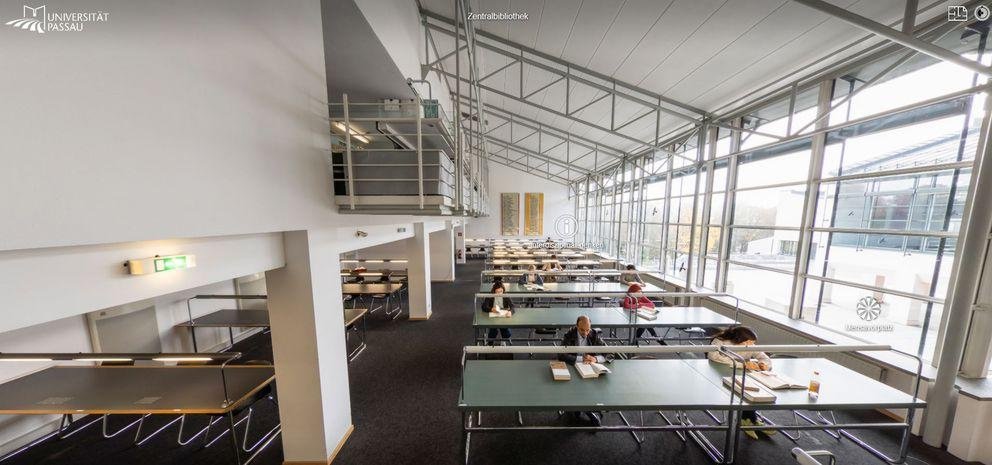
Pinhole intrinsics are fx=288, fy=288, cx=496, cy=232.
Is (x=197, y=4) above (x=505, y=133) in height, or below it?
below

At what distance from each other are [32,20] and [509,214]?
16877mm

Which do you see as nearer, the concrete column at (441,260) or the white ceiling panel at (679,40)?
the white ceiling panel at (679,40)

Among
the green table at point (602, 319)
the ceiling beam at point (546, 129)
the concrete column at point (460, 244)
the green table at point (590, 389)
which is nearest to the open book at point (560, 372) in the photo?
the green table at point (590, 389)

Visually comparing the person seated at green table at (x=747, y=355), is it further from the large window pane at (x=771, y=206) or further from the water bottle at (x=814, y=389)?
the large window pane at (x=771, y=206)

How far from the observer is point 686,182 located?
8.43m

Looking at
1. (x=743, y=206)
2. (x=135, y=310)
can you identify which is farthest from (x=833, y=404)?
(x=135, y=310)

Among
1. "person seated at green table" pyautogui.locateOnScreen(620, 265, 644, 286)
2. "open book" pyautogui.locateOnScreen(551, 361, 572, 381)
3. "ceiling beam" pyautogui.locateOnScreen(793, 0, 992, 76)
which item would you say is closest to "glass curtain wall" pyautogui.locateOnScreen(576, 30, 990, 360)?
"ceiling beam" pyautogui.locateOnScreen(793, 0, 992, 76)

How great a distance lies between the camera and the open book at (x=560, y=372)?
2988 mm

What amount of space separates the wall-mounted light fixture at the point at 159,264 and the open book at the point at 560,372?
10.4 ft

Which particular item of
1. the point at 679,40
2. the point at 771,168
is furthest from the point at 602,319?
the point at 771,168

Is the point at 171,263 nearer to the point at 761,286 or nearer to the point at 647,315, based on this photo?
the point at 647,315

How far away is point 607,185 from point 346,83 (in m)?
11.9

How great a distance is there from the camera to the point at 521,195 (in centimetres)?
1753

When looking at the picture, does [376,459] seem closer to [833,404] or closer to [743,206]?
[833,404]
